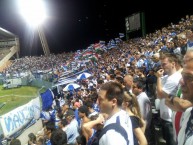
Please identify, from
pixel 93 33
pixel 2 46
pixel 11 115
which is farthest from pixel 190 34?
pixel 2 46

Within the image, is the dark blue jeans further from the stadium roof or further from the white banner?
→ the stadium roof

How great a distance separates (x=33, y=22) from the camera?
72.4 metres

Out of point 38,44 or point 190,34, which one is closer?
point 190,34

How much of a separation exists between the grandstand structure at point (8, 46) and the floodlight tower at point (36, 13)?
14.0 metres

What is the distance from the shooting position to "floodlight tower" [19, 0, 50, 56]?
209 feet

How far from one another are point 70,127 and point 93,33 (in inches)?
1860

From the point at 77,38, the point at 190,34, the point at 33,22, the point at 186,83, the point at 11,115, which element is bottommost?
the point at 11,115

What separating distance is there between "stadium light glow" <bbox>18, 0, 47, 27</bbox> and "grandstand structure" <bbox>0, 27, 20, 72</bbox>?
16370 mm

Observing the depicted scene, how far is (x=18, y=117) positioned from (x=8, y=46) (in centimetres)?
8071

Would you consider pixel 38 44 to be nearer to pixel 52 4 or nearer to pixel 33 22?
pixel 33 22

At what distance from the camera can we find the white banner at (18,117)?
13.6 metres

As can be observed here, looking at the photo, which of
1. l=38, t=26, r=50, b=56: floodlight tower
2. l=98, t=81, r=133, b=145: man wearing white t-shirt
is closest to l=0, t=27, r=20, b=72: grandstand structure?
l=38, t=26, r=50, b=56: floodlight tower

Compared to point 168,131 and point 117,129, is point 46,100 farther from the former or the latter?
point 117,129

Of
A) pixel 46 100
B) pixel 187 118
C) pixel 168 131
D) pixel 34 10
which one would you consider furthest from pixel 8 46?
pixel 187 118
